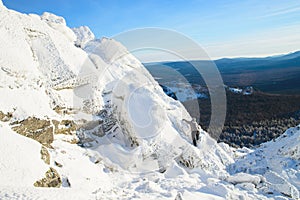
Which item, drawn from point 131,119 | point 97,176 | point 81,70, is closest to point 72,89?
point 81,70

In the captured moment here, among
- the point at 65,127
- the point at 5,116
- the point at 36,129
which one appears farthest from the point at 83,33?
the point at 5,116

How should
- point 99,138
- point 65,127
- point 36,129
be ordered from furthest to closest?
point 99,138, point 65,127, point 36,129

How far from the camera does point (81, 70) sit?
19.3 metres

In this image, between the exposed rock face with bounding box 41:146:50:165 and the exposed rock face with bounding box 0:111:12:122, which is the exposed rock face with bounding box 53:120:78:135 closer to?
the exposed rock face with bounding box 0:111:12:122

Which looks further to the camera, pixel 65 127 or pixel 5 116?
pixel 65 127

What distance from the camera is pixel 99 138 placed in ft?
53.8

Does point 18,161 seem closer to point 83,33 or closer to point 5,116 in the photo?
point 5,116

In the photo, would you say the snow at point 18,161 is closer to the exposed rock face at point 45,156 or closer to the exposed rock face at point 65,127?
the exposed rock face at point 45,156

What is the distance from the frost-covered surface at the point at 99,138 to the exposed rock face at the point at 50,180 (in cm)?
23

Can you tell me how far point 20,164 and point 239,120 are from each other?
51.1 metres

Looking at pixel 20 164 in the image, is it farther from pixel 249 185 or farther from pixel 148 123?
pixel 249 185

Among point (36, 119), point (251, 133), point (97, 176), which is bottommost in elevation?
point (251, 133)

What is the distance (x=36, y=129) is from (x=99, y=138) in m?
4.34

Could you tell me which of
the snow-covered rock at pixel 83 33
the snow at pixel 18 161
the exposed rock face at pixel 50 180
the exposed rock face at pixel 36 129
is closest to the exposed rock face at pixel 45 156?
the snow at pixel 18 161
